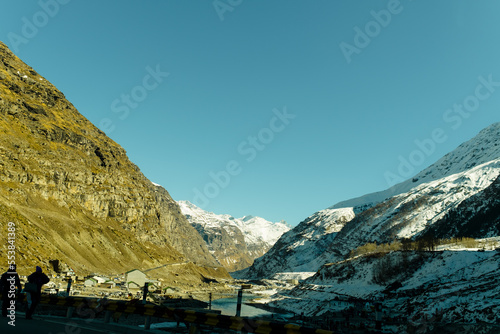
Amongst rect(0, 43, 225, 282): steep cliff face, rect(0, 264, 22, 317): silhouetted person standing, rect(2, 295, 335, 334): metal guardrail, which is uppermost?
rect(0, 43, 225, 282): steep cliff face

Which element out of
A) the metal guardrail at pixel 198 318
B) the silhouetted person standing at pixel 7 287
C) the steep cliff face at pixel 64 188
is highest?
the steep cliff face at pixel 64 188

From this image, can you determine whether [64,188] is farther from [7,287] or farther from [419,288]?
[7,287]

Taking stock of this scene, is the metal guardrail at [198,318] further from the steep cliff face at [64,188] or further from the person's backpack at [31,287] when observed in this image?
the steep cliff face at [64,188]

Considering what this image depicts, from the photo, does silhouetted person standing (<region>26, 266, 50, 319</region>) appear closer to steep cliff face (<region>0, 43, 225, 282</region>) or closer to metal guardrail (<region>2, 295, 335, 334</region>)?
metal guardrail (<region>2, 295, 335, 334</region>)

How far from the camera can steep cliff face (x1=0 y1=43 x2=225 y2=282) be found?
85.4 meters

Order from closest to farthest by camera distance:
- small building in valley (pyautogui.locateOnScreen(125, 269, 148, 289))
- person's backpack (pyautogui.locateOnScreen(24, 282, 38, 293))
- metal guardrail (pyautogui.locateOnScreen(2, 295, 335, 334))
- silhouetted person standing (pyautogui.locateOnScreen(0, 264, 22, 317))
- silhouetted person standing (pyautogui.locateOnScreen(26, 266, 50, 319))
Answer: metal guardrail (pyautogui.locateOnScreen(2, 295, 335, 334)) → person's backpack (pyautogui.locateOnScreen(24, 282, 38, 293)) → silhouetted person standing (pyautogui.locateOnScreen(26, 266, 50, 319)) → silhouetted person standing (pyautogui.locateOnScreen(0, 264, 22, 317)) → small building in valley (pyautogui.locateOnScreen(125, 269, 148, 289))

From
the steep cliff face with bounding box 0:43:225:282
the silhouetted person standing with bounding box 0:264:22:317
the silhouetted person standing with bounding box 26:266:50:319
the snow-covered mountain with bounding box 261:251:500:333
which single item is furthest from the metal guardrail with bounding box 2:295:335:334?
the steep cliff face with bounding box 0:43:225:282

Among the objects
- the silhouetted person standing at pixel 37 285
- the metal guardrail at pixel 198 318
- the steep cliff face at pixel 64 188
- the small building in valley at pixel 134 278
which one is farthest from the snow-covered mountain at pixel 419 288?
the steep cliff face at pixel 64 188

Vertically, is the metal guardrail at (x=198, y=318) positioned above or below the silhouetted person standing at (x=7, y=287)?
below

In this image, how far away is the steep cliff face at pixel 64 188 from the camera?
280 ft

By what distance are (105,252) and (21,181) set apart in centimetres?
3141

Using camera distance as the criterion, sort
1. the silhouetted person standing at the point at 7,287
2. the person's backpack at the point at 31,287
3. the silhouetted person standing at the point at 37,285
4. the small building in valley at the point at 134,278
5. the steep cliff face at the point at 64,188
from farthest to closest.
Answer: the steep cliff face at the point at 64,188 < the small building in valley at the point at 134,278 < the silhouetted person standing at the point at 7,287 < the silhouetted person standing at the point at 37,285 < the person's backpack at the point at 31,287

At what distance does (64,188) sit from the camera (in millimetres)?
116312

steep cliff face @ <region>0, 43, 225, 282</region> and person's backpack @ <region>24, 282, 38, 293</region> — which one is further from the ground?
steep cliff face @ <region>0, 43, 225, 282</region>
